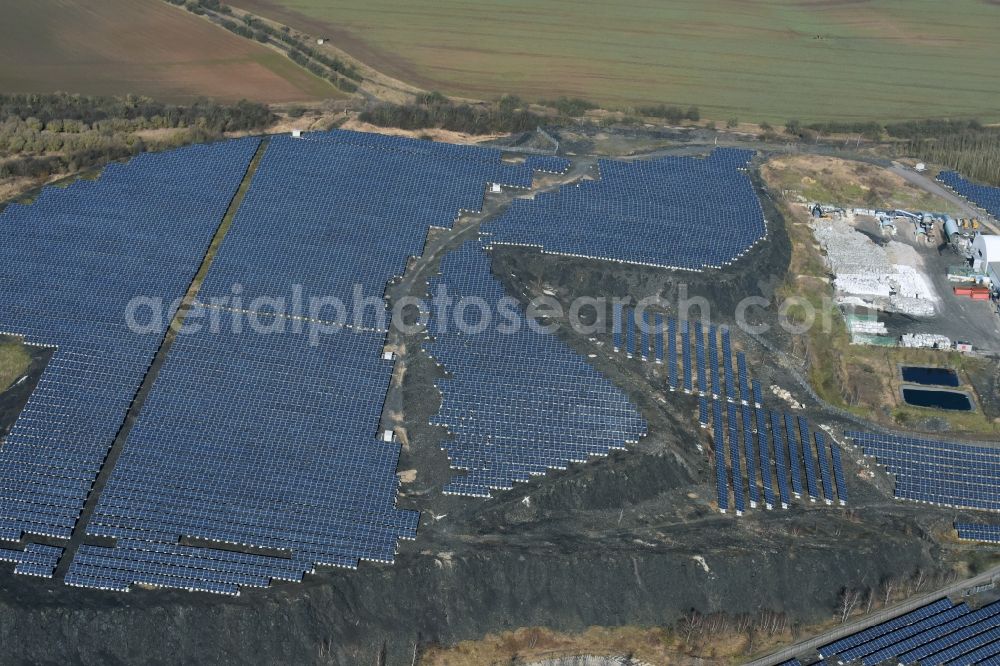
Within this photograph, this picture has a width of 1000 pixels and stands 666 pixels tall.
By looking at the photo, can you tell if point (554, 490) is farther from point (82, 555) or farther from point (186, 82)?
point (186, 82)

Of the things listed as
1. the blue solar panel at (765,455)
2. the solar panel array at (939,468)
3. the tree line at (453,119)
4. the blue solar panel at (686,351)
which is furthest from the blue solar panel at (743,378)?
the tree line at (453,119)

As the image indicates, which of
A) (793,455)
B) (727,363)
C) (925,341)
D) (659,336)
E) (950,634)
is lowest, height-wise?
(950,634)

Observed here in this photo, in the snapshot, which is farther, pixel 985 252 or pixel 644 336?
pixel 985 252

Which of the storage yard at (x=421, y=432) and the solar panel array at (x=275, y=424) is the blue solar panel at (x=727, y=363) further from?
the solar panel array at (x=275, y=424)

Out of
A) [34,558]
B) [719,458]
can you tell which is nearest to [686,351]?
[719,458]

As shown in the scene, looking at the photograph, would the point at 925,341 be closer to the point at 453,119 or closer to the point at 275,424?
the point at 275,424

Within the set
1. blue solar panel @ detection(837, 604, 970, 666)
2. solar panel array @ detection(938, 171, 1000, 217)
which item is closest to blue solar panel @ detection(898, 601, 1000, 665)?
blue solar panel @ detection(837, 604, 970, 666)
